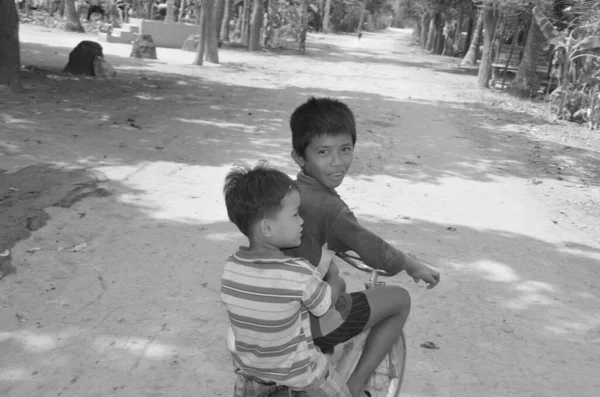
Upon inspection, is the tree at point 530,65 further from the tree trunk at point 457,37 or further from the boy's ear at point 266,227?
the tree trunk at point 457,37

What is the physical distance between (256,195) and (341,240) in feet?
1.52

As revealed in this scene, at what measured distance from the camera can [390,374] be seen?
298 cm

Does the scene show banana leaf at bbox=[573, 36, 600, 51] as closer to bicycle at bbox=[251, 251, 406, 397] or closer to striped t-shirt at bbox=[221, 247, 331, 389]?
bicycle at bbox=[251, 251, 406, 397]

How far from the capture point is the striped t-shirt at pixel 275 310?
212cm

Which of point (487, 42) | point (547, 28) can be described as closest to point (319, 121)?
point (547, 28)

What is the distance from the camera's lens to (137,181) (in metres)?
7.09

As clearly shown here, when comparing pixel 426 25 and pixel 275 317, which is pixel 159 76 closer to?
pixel 275 317

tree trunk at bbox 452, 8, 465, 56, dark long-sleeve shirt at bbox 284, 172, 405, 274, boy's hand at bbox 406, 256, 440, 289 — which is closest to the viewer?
dark long-sleeve shirt at bbox 284, 172, 405, 274

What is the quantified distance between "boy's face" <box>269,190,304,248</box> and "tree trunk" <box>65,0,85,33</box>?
1280 inches

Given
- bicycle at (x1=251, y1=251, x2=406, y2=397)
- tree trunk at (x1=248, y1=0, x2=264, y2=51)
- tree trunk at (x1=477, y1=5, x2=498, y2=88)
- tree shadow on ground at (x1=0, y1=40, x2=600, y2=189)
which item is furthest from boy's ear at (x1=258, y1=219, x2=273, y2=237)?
tree trunk at (x1=248, y1=0, x2=264, y2=51)

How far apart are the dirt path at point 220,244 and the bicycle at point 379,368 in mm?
587

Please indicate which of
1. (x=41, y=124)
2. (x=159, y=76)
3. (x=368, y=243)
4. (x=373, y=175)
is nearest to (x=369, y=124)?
(x=373, y=175)

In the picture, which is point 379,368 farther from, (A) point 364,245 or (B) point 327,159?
(B) point 327,159

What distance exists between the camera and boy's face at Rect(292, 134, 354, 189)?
101 inches
